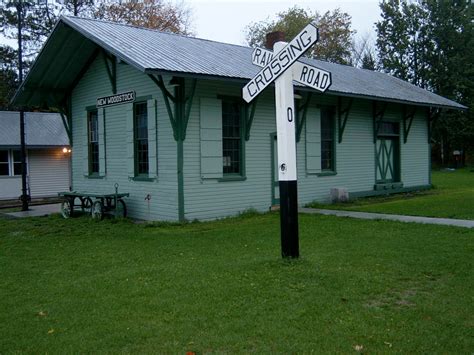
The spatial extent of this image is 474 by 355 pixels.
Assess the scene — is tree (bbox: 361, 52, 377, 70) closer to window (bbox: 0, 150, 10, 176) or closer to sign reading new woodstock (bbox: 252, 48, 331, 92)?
window (bbox: 0, 150, 10, 176)

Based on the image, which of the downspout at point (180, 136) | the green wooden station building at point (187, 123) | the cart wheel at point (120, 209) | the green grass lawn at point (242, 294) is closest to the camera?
the green grass lawn at point (242, 294)

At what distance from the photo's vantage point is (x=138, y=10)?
111 feet

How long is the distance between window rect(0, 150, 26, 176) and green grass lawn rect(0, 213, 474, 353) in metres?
14.1

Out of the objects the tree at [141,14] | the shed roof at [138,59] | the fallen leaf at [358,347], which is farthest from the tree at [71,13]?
the fallen leaf at [358,347]

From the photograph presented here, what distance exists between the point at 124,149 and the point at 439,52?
126 feet

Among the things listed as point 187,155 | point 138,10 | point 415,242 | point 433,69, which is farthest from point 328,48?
point 415,242

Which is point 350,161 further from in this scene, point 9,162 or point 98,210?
point 9,162

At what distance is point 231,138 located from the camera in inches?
510

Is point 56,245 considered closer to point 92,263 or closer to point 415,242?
point 92,263

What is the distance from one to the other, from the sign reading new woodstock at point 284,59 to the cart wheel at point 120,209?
7.30 metres

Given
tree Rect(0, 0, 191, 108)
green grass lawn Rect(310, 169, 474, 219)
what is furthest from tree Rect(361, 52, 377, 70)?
green grass lawn Rect(310, 169, 474, 219)

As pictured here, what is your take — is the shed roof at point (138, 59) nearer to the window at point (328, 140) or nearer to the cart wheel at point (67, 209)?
the window at point (328, 140)

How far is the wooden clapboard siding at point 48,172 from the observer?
2322 centimetres

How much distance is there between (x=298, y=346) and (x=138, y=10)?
109 feet
